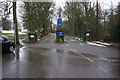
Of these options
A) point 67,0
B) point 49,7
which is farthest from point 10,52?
point 67,0

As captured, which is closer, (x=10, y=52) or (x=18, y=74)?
(x=18, y=74)

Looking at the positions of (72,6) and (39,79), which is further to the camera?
(72,6)

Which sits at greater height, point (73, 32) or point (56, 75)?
point (73, 32)

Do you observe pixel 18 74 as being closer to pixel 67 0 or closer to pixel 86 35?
pixel 86 35

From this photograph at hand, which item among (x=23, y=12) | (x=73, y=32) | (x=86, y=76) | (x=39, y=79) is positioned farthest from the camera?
(x=73, y=32)

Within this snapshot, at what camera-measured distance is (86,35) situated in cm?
2655

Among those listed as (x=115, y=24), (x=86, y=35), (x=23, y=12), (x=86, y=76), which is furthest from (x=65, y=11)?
(x=86, y=76)

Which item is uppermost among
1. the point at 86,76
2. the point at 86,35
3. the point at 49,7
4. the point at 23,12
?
the point at 49,7

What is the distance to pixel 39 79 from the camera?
4.81 m

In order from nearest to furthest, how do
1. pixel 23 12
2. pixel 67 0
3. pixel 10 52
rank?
pixel 10 52, pixel 23 12, pixel 67 0

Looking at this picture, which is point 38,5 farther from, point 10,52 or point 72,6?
point 10,52

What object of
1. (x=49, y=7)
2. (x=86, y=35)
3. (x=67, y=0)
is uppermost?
(x=67, y=0)

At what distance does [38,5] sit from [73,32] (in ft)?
54.6

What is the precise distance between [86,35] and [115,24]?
406 inches
